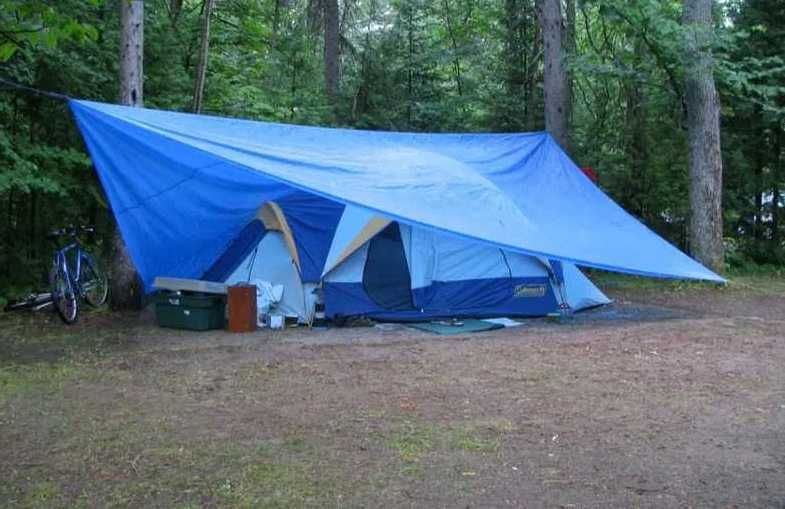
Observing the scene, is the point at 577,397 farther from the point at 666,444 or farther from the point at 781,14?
the point at 781,14

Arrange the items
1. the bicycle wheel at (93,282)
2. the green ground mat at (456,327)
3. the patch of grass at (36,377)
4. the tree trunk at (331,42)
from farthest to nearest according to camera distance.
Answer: the tree trunk at (331,42)
the bicycle wheel at (93,282)
the green ground mat at (456,327)
the patch of grass at (36,377)

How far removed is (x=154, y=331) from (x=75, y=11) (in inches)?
125

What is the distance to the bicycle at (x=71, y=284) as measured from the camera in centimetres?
739

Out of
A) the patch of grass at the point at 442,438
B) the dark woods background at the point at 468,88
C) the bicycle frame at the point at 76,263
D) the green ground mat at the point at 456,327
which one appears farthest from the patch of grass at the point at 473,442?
the dark woods background at the point at 468,88

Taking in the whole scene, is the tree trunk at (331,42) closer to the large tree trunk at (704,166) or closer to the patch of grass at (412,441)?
the large tree trunk at (704,166)

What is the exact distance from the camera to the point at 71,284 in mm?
7512

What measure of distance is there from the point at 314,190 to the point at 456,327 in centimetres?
209

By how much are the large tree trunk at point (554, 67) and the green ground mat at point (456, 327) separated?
471cm

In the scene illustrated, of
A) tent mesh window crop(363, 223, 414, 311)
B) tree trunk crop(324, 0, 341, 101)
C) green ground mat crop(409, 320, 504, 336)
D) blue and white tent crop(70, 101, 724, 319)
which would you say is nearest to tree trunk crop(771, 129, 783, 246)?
blue and white tent crop(70, 101, 724, 319)

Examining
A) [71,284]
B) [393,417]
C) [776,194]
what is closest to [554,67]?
[776,194]

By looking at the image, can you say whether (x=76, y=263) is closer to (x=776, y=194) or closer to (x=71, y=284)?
(x=71, y=284)

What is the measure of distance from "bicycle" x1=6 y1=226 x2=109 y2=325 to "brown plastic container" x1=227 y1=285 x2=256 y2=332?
149cm

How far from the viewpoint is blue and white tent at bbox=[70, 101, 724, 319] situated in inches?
265

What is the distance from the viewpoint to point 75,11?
7652 mm
